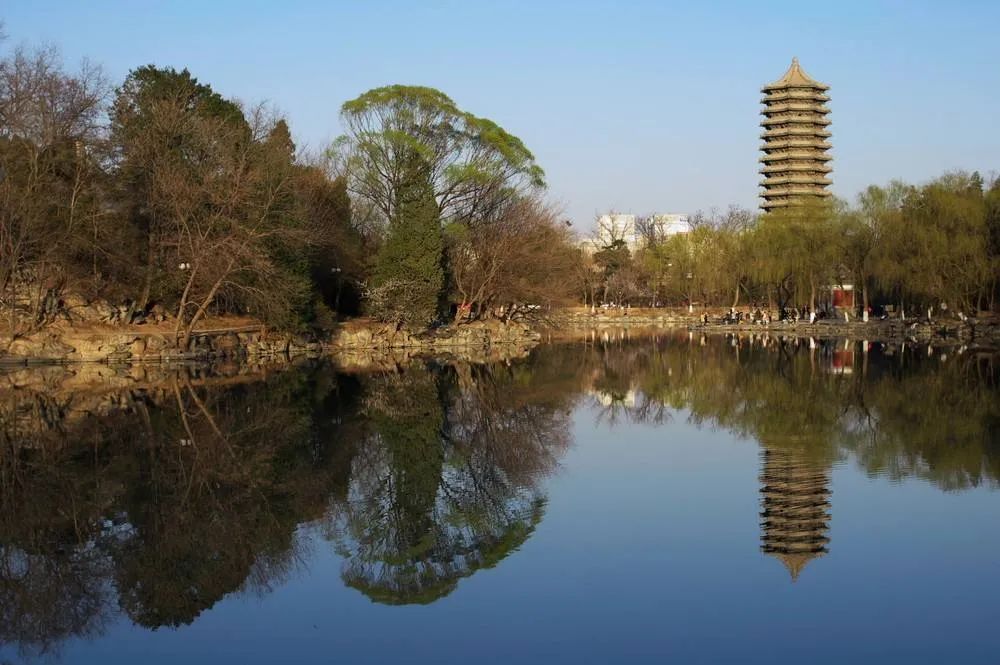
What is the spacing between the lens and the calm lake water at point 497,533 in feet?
23.2

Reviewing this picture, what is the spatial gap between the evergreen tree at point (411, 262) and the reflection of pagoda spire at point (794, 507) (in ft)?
82.3

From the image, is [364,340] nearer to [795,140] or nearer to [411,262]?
[411,262]

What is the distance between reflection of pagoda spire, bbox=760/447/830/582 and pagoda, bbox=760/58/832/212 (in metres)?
62.4

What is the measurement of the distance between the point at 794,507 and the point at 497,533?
3.19m

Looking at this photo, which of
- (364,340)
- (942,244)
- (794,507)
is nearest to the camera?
(794,507)

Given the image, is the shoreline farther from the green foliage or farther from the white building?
the white building

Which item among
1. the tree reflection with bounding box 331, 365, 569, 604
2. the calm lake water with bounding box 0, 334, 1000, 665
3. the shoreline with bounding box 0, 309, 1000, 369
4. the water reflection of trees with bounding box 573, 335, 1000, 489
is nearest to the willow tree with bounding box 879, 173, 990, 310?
the shoreline with bounding box 0, 309, 1000, 369

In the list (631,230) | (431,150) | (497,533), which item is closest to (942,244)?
(431,150)

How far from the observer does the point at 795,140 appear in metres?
73.6

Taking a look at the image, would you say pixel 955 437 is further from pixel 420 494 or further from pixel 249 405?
pixel 249 405

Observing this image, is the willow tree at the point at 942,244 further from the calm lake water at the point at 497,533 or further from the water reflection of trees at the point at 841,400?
the calm lake water at the point at 497,533

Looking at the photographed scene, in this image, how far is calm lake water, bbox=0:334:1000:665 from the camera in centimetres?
708

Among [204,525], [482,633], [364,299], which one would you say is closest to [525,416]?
[204,525]

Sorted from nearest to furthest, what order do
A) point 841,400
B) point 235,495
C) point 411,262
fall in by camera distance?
point 235,495, point 841,400, point 411,262
